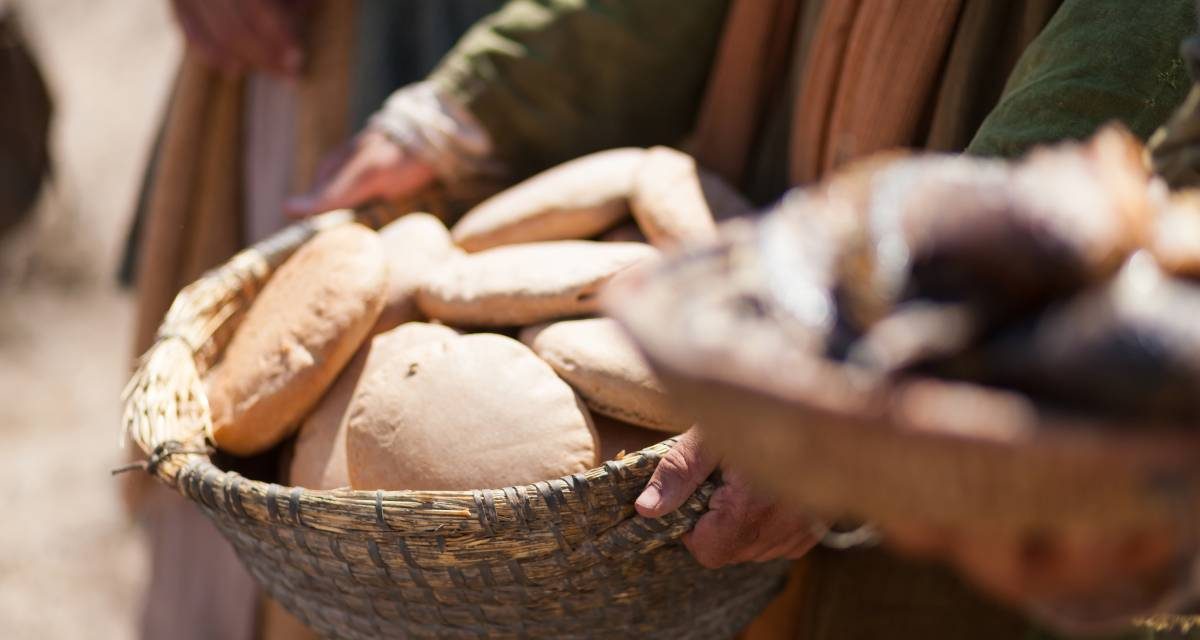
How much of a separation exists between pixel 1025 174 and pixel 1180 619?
1.29 ft

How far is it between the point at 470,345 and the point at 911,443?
514mm

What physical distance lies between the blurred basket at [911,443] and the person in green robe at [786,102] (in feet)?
1.02

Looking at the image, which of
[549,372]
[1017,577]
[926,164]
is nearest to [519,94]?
[549,372]

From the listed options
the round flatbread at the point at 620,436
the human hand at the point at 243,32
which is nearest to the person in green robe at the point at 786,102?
the round flatbread at the point at 620,436

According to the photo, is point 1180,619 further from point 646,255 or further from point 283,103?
point 283,103

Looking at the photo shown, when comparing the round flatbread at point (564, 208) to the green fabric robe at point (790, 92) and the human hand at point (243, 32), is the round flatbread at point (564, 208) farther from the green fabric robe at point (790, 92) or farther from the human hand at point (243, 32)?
the human hand at point (243, 32)

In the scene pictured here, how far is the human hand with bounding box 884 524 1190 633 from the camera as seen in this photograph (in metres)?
0.36

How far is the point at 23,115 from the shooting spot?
5.97ft

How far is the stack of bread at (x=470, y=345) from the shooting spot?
0.76 metres

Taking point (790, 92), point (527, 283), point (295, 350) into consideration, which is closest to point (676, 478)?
point (527, 283)

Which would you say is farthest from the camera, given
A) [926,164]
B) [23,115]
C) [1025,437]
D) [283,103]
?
[23,115]

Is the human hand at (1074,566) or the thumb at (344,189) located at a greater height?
the human hand at (1074,566)

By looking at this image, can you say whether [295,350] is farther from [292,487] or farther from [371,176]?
[371,176]

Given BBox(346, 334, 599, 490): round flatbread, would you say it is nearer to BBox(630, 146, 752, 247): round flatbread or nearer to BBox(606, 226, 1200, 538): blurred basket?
BBox(630, 146, 752, 247): round flatbread
